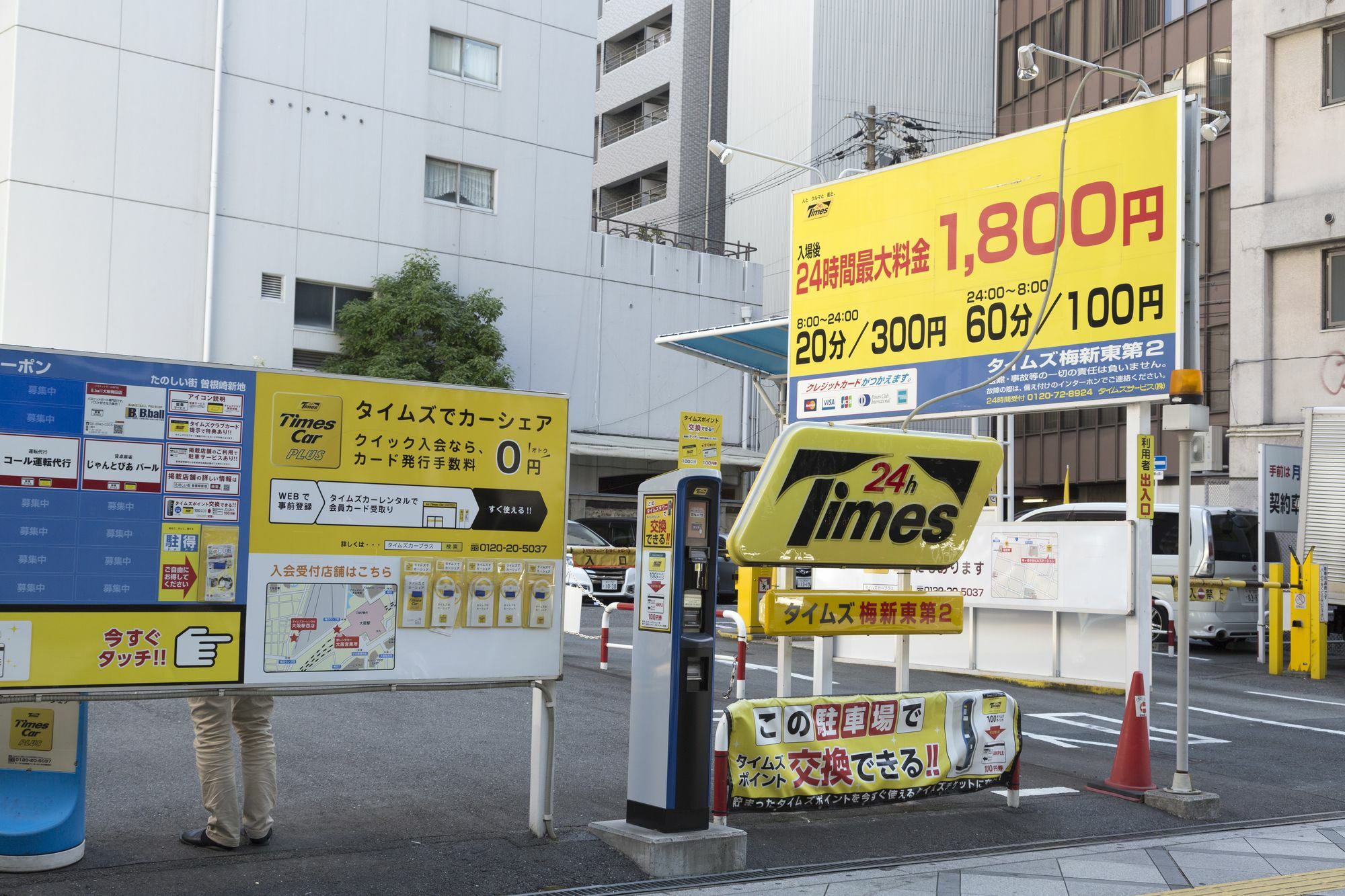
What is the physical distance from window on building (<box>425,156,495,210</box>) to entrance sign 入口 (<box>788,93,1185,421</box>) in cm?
1917

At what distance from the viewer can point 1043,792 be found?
9.23 m

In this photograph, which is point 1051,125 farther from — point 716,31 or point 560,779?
point 716,31

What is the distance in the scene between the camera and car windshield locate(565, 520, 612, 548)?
26.5 meters

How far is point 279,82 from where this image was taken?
101 feet

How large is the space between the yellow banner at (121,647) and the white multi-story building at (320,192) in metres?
24.0

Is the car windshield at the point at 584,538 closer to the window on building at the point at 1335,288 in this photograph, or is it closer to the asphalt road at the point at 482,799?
the asphalt road at the point at 482,799

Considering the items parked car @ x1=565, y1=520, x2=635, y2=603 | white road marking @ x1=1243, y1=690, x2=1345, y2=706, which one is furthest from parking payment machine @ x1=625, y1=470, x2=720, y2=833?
parked car @ x1=565, y1=520, x2=635, y2=603

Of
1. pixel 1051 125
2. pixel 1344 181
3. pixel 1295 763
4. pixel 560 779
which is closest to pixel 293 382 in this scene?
pixel 560 779

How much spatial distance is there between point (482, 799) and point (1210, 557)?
15835 mm

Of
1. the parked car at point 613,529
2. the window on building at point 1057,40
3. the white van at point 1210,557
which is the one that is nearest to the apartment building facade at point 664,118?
the window on building at point 1057,40

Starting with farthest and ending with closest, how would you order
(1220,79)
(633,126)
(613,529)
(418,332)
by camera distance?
(633,126)
(1220,79)
(418,332)
(613,529)

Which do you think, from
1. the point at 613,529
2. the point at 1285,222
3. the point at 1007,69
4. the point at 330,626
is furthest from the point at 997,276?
the point at 1007,69

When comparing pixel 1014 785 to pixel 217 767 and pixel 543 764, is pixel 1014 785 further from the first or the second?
pixel 217 767

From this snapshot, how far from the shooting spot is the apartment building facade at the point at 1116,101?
34312 millimetres
